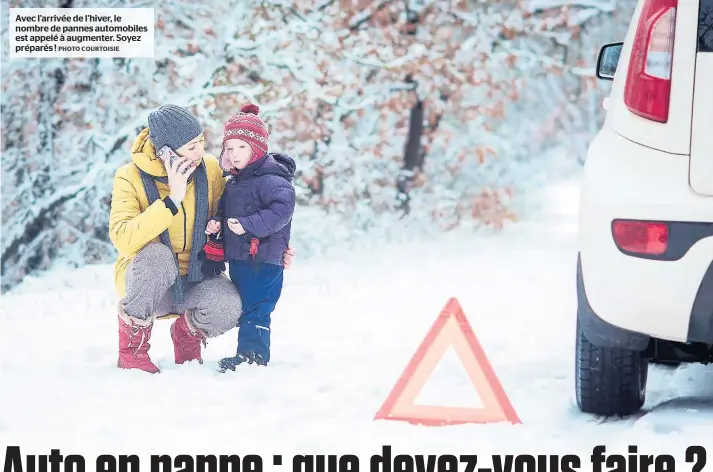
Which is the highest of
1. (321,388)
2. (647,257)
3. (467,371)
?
(647,257)

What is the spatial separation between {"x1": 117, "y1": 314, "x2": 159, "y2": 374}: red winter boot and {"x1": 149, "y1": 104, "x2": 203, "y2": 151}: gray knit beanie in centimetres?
82

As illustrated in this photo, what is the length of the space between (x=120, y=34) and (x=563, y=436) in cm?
887

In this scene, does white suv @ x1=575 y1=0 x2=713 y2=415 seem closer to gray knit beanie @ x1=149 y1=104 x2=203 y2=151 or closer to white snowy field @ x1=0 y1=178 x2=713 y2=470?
white snowy field @ x1=0 y1=178 x2=713 y2=470

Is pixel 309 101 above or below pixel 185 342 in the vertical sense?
above

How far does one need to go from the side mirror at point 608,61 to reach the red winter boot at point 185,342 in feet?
7.27

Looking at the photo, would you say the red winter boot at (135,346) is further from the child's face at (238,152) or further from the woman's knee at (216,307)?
the child's face at (238,152)

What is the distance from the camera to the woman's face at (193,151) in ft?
15.6

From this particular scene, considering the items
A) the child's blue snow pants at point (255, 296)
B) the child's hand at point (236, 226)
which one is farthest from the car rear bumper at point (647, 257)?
the child's blue snow pants at point (255, 296)

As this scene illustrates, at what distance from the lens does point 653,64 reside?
11.1 ft

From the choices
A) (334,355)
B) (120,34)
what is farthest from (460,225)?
(334,355)

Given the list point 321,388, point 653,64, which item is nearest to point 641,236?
point 653,64

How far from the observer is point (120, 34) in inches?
450

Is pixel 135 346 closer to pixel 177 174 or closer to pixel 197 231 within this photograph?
pixel 197 231

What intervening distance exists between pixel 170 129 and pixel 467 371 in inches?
70.9
